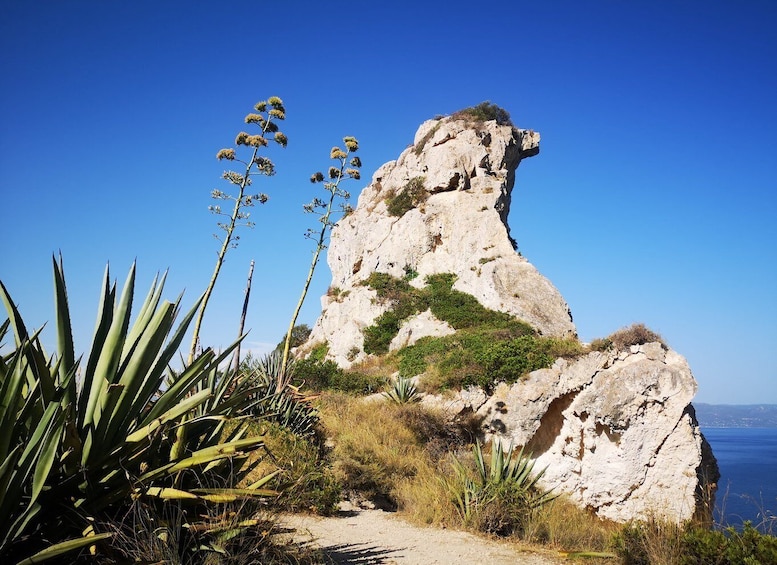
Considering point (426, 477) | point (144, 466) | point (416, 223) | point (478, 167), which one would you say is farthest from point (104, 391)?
point (478, 167)

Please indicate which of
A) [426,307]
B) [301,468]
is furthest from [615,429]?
[426,307]

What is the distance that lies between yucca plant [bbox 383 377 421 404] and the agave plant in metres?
10.7

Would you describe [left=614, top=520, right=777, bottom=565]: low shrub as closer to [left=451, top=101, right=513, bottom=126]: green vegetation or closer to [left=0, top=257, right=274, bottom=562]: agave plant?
[left=0, top=257, right=274, bottom=562]: agave plant

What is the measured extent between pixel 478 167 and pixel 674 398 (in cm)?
1932

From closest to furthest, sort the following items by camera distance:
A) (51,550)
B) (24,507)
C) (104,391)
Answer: (51,550), (24,507), (104,391)

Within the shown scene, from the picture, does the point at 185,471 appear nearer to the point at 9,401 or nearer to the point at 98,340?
the point at 98,340

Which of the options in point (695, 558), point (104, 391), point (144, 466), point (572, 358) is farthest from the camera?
point (572, 358)

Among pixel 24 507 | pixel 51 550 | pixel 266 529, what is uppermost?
pixel 24 507

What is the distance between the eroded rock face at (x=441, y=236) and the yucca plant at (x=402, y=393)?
652 centimetres

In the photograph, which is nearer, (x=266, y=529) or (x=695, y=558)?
(x=266, y=529)

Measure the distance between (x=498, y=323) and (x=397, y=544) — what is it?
14722mm

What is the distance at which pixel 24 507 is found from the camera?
8.64ft

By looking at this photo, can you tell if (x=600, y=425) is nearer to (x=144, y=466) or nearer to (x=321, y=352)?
(x=144, y=466)

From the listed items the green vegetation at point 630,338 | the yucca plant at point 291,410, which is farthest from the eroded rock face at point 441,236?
the yucca plant at point 291,410
